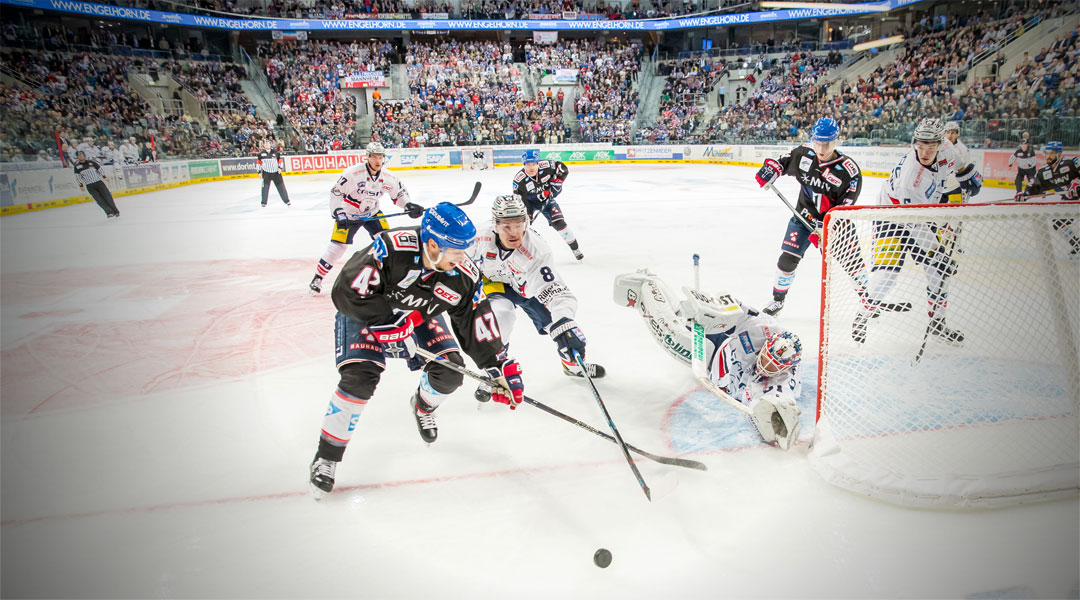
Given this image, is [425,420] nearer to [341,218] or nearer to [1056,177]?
[341,218]

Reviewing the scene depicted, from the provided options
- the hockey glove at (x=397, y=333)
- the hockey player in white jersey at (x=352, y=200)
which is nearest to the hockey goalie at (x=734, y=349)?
the hockey glove at (x=397, y=333)

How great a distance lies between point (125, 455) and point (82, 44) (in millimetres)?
23447

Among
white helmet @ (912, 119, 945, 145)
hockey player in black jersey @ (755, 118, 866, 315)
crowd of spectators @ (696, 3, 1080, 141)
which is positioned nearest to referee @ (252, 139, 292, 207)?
hockey player in black jersey @ (755, 118, 866, 315)

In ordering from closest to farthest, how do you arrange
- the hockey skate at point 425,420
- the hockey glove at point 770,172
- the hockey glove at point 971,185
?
the hockey skate at point 425,420 → the hockey glove at point 971,185 → the hockey glove at point 770,172

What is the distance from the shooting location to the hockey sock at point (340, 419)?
101 inches

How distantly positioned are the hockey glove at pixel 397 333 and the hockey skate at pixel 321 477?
547 mm

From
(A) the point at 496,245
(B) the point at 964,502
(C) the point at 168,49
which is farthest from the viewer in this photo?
(C) the point at 168,49

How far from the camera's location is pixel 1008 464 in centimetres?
249

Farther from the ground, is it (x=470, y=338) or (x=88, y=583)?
(x=470, y=338)

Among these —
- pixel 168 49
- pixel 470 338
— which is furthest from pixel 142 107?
pixel 470 338

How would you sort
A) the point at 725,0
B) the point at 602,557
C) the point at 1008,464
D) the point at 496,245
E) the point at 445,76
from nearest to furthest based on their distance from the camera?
the point at 602,557 < the point at 1008,464 < the point at 496,245 < the point at 445,76 < the point at 725,0

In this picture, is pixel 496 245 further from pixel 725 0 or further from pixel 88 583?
pixel 725 0

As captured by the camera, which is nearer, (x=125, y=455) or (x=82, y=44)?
(x=125, y=455)

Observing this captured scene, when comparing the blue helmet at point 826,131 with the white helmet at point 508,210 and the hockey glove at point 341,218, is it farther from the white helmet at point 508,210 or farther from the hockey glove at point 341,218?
the hockey glove at point 341,218
